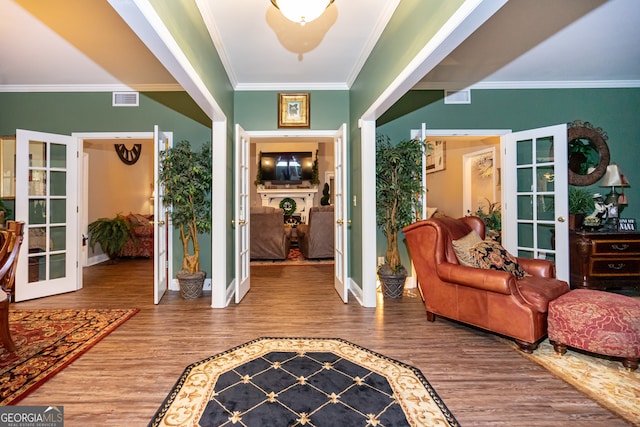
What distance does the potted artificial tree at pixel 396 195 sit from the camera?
329 centimetres

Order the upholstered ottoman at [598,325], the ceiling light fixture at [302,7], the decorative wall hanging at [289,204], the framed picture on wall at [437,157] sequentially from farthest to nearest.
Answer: the decorative wall hanging at [289,204]
the framed picture on wall at [437,157]
the upholstered ottoman at [598,325]
the ceiling light fixture at [302,7]

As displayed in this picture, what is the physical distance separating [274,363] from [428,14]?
2527 mm

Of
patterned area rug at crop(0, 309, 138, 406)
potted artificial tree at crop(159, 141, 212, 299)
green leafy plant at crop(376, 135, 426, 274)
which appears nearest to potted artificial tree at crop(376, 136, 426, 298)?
green leafy plant at crop(376, 135, 426, 274)

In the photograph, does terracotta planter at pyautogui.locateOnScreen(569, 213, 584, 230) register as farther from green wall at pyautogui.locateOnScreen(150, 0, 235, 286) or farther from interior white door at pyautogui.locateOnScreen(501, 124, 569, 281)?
green wall at pyautogui.locateOnScreen(150, 0, 235, 286)

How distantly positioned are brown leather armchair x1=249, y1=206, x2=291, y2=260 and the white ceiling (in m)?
2.27

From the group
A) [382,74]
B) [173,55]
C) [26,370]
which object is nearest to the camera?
[173,55]

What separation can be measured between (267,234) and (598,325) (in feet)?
14.8

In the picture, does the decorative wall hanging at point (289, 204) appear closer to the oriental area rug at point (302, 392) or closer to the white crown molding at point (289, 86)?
the white crown molding at point (289, 86)

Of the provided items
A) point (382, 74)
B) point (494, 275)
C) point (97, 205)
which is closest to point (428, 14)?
point (382, 74)

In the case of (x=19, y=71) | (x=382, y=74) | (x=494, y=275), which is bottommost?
(x=494, y=275)

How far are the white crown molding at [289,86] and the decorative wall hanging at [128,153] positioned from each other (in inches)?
169

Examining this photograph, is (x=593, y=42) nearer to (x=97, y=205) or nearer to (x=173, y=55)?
(x=173, y=55)

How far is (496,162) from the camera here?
5211 millimetres

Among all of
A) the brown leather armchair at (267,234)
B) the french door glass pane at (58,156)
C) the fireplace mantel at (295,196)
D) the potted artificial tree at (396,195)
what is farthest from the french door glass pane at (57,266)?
the fireplace mantel at (295,196)
